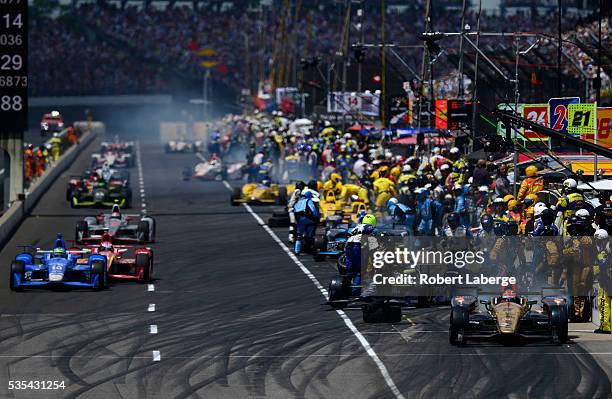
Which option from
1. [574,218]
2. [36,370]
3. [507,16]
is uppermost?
[507,16]

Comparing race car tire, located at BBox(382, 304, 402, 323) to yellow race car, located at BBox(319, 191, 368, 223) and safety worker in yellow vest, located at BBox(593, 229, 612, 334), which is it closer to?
safety worker in yellow vest, located at BBox(593, 229, 612, 334)

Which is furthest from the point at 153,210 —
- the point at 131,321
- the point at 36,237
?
the point at 131,321

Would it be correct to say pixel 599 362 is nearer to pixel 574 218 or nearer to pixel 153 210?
pixel 574 218

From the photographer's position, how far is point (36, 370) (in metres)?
21.9

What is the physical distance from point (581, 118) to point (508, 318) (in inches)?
535

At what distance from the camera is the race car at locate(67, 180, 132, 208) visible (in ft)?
172

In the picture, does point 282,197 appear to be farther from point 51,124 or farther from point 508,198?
point 508,198

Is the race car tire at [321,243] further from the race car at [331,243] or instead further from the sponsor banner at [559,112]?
the sponsor banner at [559,112]

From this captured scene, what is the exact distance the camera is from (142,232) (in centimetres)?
4019

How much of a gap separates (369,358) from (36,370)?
15.4 ft

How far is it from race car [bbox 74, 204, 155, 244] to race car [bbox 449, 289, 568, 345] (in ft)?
52.0

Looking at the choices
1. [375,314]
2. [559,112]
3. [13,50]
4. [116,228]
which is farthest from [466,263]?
[13,50]

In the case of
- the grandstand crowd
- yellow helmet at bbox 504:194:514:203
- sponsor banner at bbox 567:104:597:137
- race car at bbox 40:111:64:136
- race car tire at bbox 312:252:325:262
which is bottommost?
race car tire at bbox 312:252:325:262

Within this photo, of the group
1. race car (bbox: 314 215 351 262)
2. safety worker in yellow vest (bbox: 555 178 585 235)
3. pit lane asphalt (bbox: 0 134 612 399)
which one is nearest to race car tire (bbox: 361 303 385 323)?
pit lane asphalt (bbox: 0 134 612 399)
